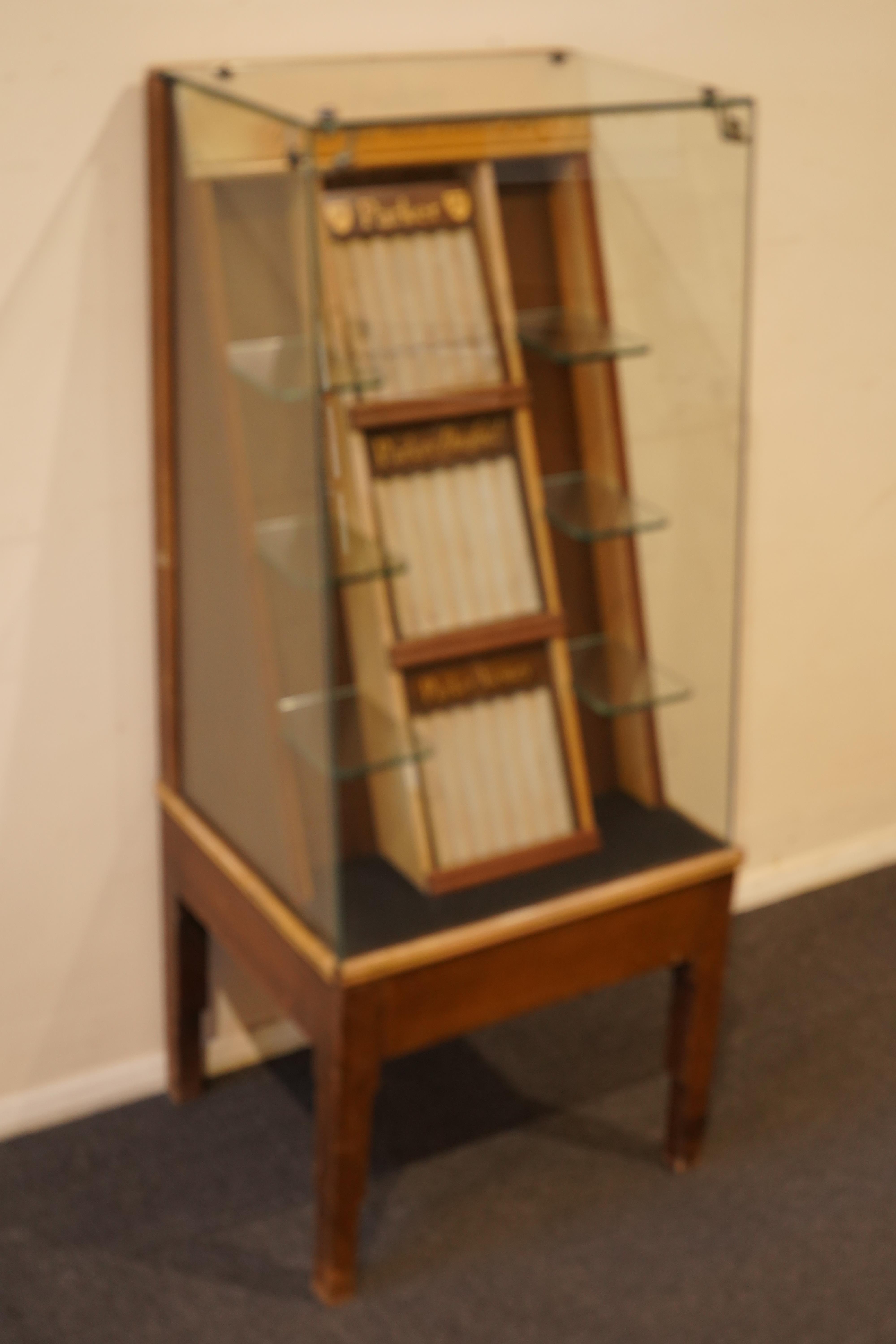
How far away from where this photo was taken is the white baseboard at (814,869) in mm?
2902

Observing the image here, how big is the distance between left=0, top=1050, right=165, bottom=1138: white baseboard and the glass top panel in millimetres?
1429

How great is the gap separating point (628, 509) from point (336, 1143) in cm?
88

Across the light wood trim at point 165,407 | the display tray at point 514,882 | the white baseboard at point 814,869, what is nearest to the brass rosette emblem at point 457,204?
the light wood trim at point 165,407

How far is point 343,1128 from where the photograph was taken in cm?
179

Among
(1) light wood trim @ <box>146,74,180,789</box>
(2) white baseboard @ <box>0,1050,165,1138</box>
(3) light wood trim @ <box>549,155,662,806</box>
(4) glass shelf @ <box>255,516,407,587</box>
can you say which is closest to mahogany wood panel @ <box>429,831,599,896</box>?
(3) light wood trim @ <box>549,155,662,806</box>

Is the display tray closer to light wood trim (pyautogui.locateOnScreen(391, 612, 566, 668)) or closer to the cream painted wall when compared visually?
light wood trim (pyautogui.locateOnScreen(391, 612, 566, 668))

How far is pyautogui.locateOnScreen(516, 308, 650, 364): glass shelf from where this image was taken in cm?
188

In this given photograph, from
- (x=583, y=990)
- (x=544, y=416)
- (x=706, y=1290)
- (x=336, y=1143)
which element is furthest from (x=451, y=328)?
(x=706, y=1290)

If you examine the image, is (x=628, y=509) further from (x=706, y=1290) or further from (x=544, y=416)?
(x=706, y=1290)

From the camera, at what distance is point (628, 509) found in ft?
6.35

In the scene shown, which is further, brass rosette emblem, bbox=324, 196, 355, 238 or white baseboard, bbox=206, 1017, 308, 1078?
white baseboard, bbox=206, 1017, 308, 1078

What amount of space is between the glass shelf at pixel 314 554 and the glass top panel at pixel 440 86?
0.44 m

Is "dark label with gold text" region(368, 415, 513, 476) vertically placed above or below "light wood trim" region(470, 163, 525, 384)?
below

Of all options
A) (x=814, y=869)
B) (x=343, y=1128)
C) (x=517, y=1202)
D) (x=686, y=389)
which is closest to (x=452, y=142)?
(x=686, y=389)
